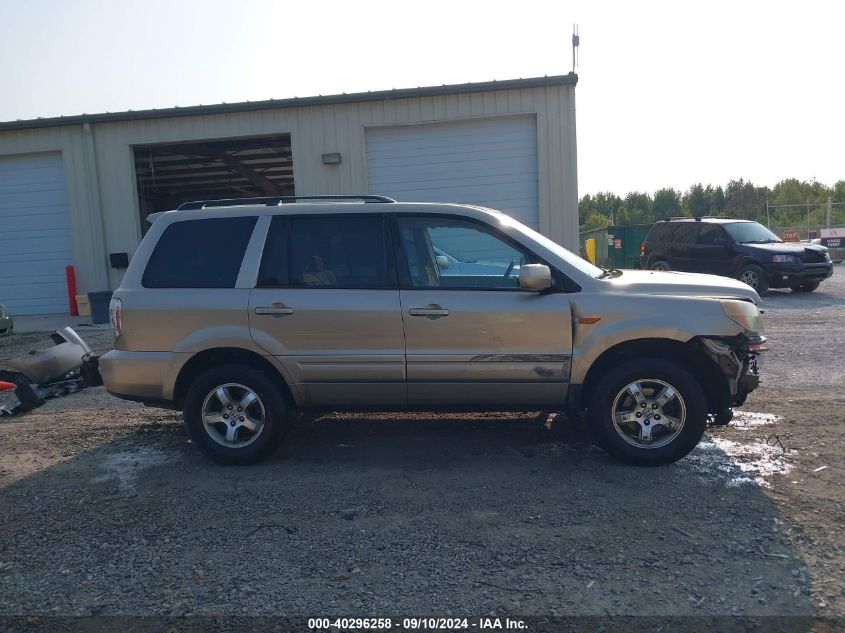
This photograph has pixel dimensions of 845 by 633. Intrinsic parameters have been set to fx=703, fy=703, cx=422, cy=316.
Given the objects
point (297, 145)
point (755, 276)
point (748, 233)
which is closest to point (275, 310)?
point (297, 145)

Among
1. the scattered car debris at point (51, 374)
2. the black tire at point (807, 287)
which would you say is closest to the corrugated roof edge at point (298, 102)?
the black tire at point (807, 287)

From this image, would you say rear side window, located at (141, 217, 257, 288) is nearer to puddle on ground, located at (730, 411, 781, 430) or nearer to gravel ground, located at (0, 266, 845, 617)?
gravel ground, located at (0, 266, 845, 617)

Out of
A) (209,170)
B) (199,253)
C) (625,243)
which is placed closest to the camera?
(199,253)

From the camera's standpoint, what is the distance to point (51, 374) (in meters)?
7.91

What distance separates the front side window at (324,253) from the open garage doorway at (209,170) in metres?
11.2

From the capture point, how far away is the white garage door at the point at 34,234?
16.4m

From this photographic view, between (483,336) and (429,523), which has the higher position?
(483,336)

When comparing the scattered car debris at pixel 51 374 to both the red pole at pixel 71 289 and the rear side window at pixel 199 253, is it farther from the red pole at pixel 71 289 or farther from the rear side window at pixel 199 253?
the red pole at pixel 71 289

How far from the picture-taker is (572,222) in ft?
48.7

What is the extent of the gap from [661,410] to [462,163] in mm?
11047

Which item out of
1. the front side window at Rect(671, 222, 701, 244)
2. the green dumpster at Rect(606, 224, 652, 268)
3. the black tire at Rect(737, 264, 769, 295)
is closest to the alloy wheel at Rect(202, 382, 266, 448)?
the black tire at Rect(737, 264, 769, 295)

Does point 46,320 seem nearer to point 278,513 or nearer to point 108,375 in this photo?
point 108,375

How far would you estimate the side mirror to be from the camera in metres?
4.83

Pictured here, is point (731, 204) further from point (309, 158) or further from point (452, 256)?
point (452, 256)
